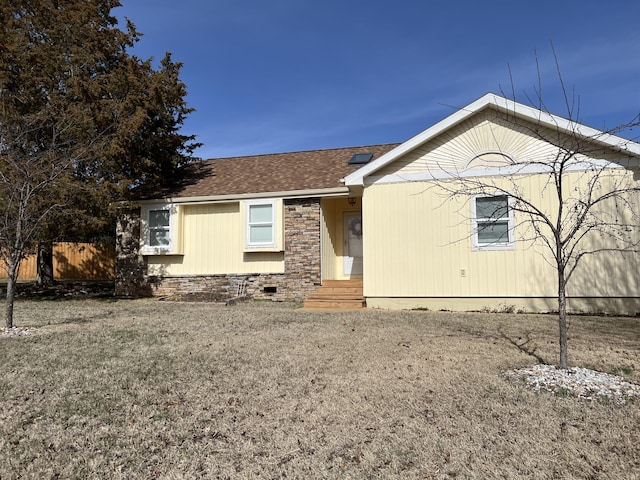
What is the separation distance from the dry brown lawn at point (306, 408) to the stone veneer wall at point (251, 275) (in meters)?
5.47

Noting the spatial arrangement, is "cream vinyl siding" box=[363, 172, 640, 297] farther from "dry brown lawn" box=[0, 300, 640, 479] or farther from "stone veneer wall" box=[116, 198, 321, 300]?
"dry brown lawn" box=[0, 300, 640, 479]

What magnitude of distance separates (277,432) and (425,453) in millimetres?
1187

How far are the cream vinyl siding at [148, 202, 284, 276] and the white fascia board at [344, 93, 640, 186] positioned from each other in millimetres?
4364

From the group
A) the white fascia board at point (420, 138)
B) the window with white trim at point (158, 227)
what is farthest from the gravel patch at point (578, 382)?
the window with white trim at point (158, 227)

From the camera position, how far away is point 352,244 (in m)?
14.0

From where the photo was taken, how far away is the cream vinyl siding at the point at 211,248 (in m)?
13.7

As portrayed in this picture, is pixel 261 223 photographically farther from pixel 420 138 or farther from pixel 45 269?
pixel 45 269

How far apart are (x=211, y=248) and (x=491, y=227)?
27.3 feet

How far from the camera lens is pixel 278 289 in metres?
13.3

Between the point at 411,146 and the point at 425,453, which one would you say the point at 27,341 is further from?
the point at 411,146

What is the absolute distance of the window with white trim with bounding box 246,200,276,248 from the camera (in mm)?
13312

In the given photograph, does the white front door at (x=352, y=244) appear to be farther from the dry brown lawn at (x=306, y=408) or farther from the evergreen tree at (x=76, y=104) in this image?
the evergreen tree at (x=76, y=104)

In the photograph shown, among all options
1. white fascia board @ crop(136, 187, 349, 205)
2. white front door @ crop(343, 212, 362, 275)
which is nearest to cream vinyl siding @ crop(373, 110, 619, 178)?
white fascia board @ crop(136, 187, 349, 205)

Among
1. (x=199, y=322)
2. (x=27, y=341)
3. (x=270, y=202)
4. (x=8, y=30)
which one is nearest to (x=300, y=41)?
(x=270, y=202)
